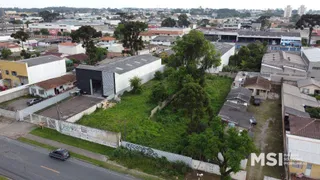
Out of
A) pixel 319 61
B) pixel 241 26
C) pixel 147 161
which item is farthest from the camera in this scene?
pixel 241 26

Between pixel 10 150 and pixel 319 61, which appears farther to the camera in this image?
pixel 319 61

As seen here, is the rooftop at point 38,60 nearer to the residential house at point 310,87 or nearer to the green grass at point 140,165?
the green grass at point 140,165

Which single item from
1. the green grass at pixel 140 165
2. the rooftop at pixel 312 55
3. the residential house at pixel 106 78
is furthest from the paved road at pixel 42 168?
the rooftop at pixel 312 55

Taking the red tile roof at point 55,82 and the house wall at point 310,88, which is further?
the house wall at point 310,88

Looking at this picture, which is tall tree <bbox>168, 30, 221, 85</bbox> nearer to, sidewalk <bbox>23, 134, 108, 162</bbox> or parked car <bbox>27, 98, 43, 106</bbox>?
sidewalk <bbox>23, 134, 108, 162</bbox>

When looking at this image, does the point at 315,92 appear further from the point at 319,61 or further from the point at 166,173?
the point at 166,173

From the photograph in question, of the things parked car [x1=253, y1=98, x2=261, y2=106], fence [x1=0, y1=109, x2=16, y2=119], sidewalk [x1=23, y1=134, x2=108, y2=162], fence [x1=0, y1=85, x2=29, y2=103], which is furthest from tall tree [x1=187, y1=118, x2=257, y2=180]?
fence [x1=0, y1=85, x2=29, y2=103]

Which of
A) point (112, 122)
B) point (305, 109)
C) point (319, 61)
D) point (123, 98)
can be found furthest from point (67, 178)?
point (319, 61)
